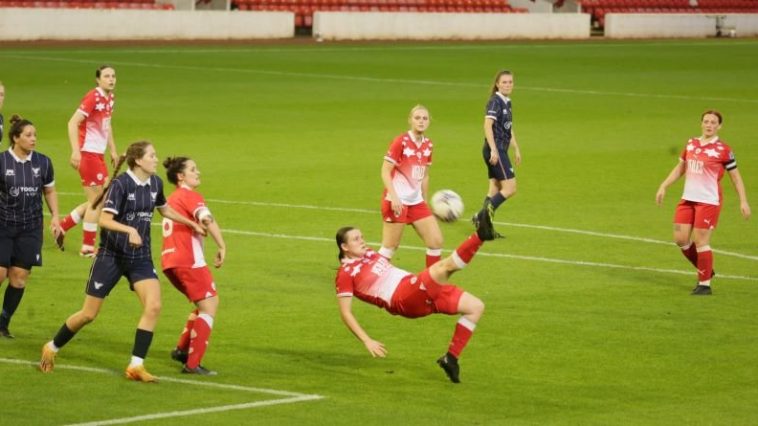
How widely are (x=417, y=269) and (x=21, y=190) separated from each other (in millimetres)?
5376

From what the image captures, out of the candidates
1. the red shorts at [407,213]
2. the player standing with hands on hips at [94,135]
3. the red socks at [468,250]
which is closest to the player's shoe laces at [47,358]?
the red socks at [468,250]

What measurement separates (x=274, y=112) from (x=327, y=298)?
62.4 ft

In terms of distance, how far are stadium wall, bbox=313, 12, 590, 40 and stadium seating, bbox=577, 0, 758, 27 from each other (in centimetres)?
438

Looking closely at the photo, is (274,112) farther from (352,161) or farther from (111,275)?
(111,275)

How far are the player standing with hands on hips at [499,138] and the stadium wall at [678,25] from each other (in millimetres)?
45609

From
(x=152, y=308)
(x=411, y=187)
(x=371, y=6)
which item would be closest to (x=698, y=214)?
(x=411, y=187)

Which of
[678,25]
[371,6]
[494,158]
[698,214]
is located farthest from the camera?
[678,25]

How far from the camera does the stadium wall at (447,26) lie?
58.1 metres

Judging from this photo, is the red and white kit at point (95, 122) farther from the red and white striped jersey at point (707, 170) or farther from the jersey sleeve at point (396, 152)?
the red and white striped jersey at point (707, 170)

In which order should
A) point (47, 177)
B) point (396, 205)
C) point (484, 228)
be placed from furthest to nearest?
point (396, 205) → point (47, 177) → point (484, 228)

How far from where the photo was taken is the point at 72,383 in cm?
1184

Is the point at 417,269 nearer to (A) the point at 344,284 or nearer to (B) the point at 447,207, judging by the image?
(B) the point at 447,207

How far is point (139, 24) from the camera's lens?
53844 millimetres

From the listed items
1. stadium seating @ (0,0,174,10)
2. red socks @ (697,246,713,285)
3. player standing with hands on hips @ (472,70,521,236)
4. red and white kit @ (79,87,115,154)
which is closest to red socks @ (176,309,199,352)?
red socks @ (697,246,713,285)
